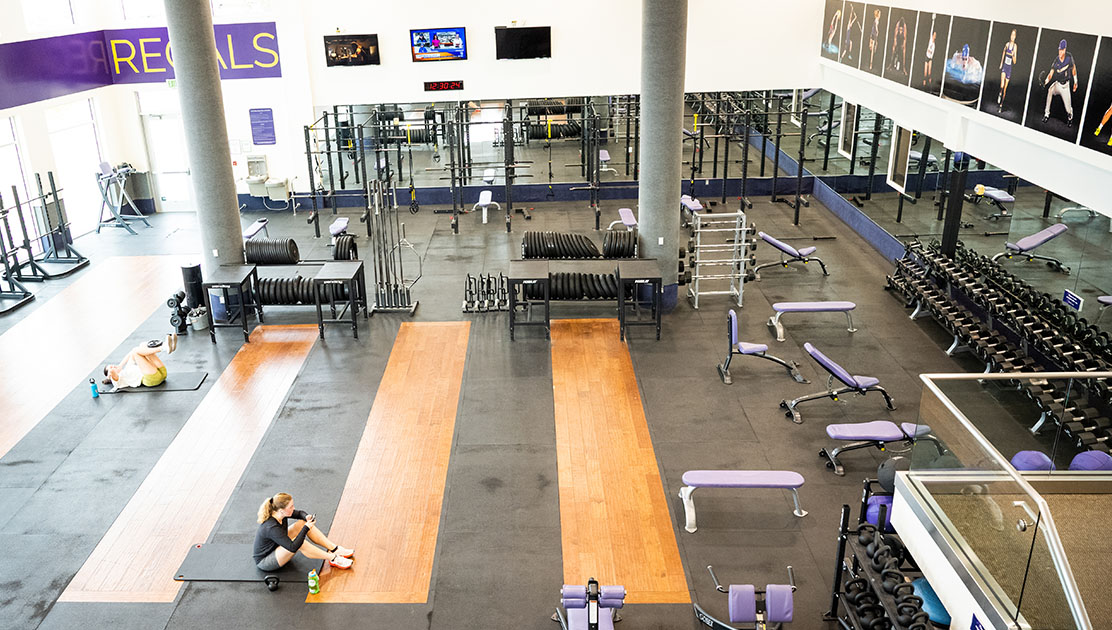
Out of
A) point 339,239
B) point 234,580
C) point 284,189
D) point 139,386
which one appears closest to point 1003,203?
point 339,239

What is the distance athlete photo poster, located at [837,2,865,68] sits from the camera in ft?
51.4

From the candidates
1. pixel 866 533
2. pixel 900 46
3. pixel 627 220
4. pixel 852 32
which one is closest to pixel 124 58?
pixel 627 220

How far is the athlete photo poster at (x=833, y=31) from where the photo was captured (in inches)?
650

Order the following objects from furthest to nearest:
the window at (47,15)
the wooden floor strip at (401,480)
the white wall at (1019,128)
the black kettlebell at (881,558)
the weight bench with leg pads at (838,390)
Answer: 1. the window at (47,15)
2. the weight bench with leg pads at (838,390)
3. the white wall at (1019,128)
4. the wooden floor strip at (401,480)
5. the black kettlebell at (881,558)

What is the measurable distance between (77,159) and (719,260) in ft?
44.5

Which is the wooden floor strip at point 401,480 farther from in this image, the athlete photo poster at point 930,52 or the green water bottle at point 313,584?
the athlete photo poster at point 930,52

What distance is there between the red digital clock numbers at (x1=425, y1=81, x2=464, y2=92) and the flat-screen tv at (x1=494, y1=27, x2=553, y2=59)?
39.4 inches

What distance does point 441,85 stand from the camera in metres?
17.4

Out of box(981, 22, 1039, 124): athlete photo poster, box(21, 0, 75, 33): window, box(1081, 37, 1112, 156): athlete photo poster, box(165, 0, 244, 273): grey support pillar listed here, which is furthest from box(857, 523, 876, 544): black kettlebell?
box(21, 0, 75, 33): window

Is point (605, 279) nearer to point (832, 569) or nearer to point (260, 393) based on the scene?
point (260, 393)

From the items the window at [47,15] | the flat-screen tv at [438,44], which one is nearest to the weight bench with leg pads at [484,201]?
the flat-screen tv at [438,44]

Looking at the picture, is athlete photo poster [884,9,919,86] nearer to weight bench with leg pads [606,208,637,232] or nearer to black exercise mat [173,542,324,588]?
weight bench with leg pads [606,208,637,232]

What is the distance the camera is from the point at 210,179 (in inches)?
513

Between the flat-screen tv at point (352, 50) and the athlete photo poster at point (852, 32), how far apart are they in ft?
30.2
